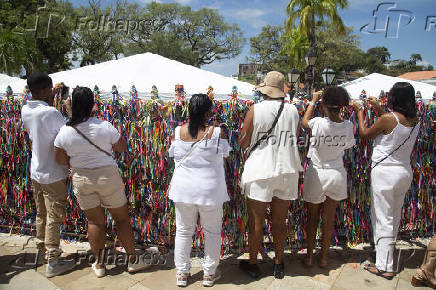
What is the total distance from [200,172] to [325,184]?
1.11 meters

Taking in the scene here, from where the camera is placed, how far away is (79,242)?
3.29 meters

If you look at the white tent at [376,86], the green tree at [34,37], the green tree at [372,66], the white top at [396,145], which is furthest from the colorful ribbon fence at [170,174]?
the green tree at [372,66]

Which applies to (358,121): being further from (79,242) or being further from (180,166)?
(79,242)

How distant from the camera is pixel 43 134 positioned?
260 centimetres

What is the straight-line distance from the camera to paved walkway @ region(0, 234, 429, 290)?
2.54 m

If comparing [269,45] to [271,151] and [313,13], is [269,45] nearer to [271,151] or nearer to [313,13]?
[313,13]

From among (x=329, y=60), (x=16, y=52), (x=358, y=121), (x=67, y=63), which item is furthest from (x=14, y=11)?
(x=329, y=60)

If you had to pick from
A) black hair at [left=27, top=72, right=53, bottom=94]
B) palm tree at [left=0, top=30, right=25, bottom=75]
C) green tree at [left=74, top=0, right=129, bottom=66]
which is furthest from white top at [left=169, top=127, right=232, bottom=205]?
green tree at [left=74, top=0, right=129, bottom=66]

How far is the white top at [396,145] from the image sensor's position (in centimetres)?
254

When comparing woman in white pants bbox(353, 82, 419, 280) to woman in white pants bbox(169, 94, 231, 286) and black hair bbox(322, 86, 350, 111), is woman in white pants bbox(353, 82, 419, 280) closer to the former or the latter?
black hair bbox(322, 86, 350, 111)

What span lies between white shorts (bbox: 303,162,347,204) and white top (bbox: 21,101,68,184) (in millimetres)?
2266

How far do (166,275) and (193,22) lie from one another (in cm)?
3541

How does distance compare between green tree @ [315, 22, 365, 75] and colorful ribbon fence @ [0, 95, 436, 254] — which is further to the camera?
green tree @ [315, 22, 365, 75]

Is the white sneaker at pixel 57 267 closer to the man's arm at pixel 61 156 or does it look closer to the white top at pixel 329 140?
the man's arm at pixel 61 156
